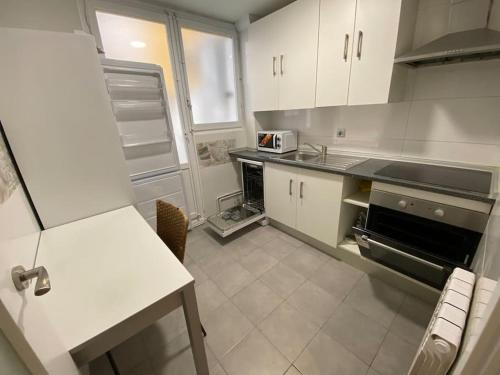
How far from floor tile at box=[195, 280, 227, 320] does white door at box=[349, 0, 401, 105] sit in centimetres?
180

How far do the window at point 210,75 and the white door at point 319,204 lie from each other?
130 cm

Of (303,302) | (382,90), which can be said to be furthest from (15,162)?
(382,90)

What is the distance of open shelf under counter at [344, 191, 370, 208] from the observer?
5.20 ft

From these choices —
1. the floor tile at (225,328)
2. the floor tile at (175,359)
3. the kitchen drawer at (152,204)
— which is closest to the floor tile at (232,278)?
the floor tile at (225,328)

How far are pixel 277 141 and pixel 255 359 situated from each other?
181 cm

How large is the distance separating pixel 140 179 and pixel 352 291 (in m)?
2.05

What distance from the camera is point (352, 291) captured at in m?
1.59

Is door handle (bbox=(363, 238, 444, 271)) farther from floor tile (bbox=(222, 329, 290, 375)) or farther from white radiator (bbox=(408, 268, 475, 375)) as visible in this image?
floor tile (bbox=(222, 329, 290, 375))

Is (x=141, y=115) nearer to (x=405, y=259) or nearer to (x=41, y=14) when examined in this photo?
(x=41, y=14)

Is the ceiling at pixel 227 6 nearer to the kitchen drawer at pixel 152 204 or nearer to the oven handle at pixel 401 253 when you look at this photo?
the kitchen drawer at pixel 152 204

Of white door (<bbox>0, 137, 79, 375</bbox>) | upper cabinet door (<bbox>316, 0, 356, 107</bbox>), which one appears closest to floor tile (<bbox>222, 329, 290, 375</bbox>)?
white door (<bbox>0, 137, 79, 375</bbox>)

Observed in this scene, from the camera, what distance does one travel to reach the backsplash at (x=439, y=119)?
1348mm

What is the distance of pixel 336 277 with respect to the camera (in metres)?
1.74

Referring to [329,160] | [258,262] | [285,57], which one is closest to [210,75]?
[285,57]
